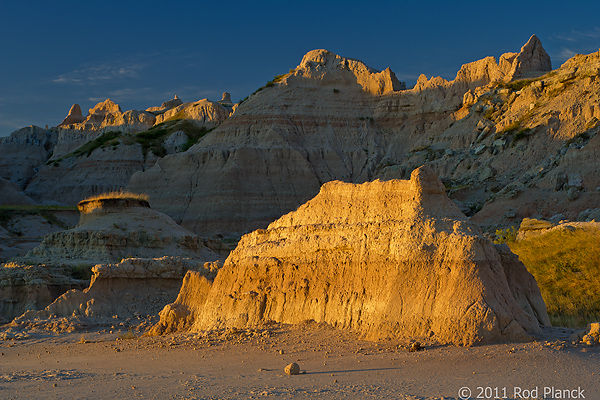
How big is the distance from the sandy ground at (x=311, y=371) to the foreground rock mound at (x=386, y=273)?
485 millimetres

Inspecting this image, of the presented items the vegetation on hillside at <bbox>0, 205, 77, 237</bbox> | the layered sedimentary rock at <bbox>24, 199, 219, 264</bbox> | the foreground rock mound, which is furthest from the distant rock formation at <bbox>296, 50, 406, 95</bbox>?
the foreground rock mound

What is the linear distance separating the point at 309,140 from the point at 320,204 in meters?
61.9

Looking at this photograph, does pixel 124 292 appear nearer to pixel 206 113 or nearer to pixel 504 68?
pixel 504 68

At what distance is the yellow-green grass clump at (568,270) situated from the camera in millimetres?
21094

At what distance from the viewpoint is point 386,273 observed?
1259 cm

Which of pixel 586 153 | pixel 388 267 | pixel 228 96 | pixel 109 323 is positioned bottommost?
pixel 109 323

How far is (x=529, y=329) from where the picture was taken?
12.4 meters

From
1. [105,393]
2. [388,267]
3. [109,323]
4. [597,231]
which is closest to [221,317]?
[388,267]

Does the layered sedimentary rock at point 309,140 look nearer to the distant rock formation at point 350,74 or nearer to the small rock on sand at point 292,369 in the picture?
the distant rock formation at point 350,74

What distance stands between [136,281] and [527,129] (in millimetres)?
38480

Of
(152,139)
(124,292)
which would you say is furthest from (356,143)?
(124,292)

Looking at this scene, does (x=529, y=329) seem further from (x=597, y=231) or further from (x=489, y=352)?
(x=597, y=231)

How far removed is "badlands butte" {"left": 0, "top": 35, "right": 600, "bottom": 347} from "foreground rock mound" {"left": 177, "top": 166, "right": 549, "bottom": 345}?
0.04 metres

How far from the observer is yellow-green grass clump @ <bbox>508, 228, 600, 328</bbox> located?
21.1 m
